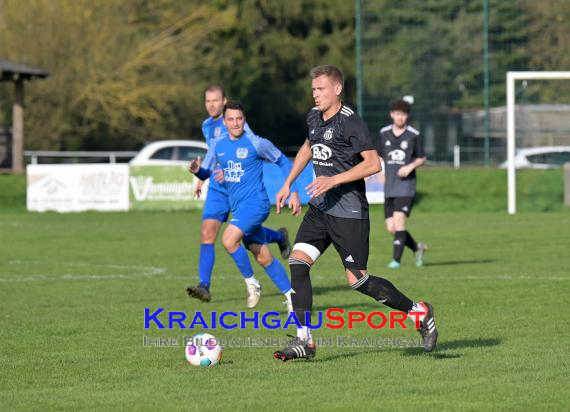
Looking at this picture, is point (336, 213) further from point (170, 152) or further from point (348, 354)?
point (170, 152)

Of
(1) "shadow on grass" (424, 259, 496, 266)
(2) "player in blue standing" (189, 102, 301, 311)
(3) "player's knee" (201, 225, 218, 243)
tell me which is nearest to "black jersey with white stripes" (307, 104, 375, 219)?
(2) "player in blue standing" (189, 102, 301, 311)

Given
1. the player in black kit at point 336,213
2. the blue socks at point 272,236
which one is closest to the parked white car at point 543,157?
the blue socks at point 272,236

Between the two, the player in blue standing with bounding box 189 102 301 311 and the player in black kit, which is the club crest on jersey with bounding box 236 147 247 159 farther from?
the player in black kit

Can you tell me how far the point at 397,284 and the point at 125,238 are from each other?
29.3ft

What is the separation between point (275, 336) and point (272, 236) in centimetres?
282

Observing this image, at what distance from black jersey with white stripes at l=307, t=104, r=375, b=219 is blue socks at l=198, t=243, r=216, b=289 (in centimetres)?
391

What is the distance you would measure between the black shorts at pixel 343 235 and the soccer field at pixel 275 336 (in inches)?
28.2

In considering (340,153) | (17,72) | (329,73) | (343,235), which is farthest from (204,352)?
(17,72)

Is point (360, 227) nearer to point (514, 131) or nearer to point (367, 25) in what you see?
point (514, 131)

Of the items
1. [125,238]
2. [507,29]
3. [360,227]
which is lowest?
[125,238]

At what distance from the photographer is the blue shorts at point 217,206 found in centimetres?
1276

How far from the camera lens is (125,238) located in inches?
872

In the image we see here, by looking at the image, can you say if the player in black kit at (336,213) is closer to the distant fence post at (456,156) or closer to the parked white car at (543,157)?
the parked white car at (543,157)

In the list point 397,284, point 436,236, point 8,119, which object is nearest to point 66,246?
point 436,236
